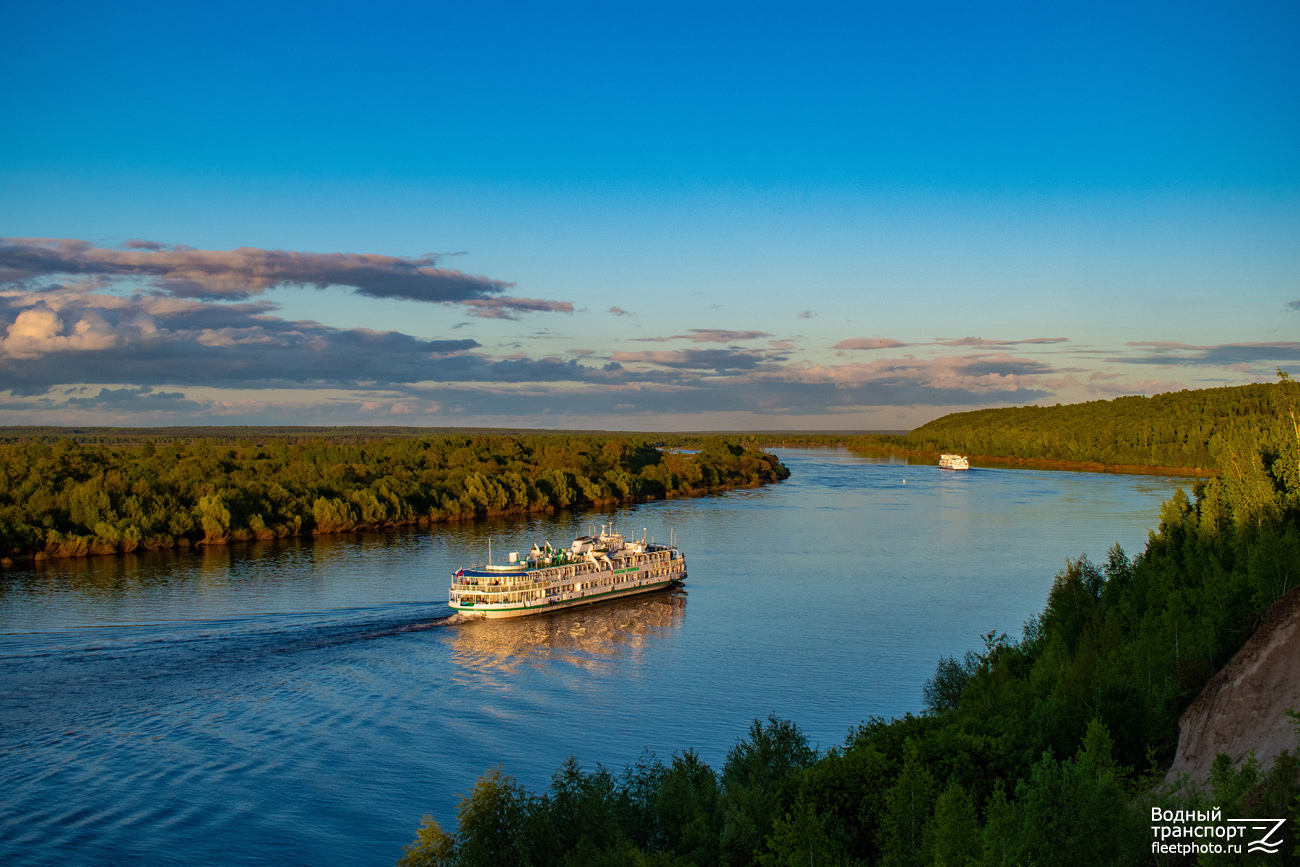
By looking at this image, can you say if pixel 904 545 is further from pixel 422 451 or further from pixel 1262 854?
pixel 422 451

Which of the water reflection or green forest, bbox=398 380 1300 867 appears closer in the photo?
green forest, bbox=398 380 1300 867

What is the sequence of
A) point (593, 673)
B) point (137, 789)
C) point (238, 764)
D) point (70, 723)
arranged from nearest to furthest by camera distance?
point (137, 789)
point (238, 764)
point (70, 723)
point (593, 673)

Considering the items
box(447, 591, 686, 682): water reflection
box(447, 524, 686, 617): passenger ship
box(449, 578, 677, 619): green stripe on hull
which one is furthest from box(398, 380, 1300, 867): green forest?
box(447, 524, 686, 617): passenger ship

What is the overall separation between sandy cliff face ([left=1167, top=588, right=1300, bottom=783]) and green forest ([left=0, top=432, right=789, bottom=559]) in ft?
211

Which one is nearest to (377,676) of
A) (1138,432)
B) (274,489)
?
(274,489)

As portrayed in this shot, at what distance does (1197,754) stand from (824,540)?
168 feet

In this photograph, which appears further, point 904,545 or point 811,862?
point 904,545

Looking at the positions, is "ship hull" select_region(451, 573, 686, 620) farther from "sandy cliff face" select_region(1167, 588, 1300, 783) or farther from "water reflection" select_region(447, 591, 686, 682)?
"sandy cliff face" select_region(1167, 588, 1300, 783)

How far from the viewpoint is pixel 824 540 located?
235 ft

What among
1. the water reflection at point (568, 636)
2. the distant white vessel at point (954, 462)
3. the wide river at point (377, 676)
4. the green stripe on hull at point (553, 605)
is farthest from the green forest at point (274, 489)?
the distant white vessel at point (954, 462)

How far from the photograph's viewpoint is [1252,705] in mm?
19578

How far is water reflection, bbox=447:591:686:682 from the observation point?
39531mm

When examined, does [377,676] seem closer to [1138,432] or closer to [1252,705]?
[1252,705]

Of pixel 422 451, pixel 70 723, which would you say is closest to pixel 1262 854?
pixel 70 723
